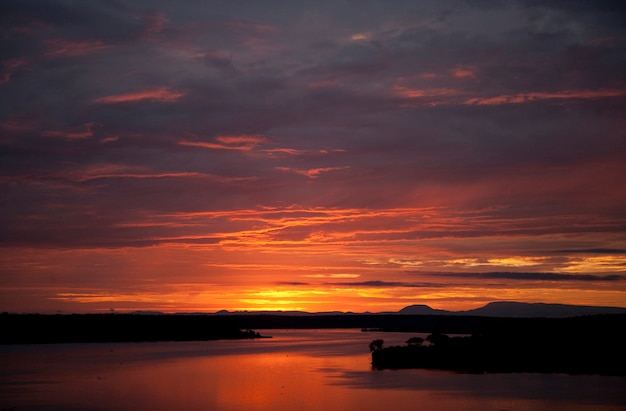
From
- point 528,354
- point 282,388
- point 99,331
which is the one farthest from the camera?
point 99,331

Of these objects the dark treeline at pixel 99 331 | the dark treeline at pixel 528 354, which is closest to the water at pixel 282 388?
the dark treeline at pixel 528 354

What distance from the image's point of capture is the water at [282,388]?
41.9 metres

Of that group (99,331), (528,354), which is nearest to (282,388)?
(528,354)

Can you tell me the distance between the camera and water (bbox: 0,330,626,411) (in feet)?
137

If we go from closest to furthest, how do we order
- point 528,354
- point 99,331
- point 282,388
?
point 282,388 → point 528,354 → point 99,331

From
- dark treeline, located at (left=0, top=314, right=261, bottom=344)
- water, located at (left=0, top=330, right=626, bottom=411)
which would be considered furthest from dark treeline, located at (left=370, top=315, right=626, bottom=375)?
dark treeline, located at (left=0, top=314, right=261, bottom=344)

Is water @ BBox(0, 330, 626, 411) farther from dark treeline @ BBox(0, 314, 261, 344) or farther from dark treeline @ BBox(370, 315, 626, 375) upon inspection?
dark treeline @ BBox(0, 314, 261, 344)

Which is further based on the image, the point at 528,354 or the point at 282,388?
the point at 528,354

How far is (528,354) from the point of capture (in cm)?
6406

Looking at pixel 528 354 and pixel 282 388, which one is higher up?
pixel 528 354

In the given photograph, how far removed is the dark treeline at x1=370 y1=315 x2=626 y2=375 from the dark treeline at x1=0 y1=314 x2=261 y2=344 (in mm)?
71843

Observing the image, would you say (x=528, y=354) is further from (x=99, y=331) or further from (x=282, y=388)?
(x=99, y=331)

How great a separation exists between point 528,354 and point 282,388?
2527 cm

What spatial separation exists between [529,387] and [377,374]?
15.3m
